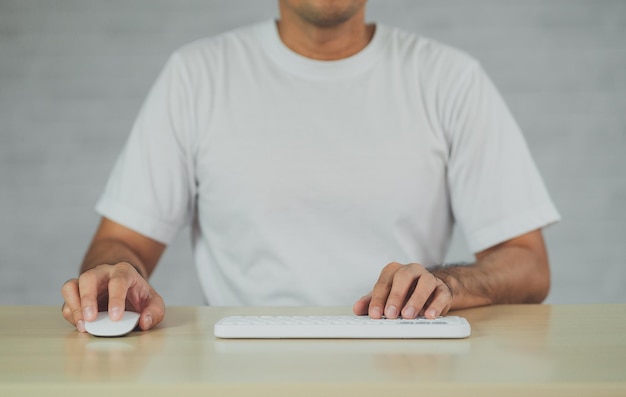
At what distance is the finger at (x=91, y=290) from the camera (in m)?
1.05

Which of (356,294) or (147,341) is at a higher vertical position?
(147,341)

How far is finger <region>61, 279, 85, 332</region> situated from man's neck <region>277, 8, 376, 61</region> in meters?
0.84

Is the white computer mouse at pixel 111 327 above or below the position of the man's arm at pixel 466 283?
above

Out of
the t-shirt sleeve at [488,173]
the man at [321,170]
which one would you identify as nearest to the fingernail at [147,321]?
the man at [321,170]

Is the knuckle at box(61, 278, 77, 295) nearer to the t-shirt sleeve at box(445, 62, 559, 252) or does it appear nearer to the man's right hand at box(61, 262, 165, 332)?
the man's right hand at box(61, 262, 165, 332)

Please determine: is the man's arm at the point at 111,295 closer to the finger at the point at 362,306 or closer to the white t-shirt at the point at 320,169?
the finger at the point at 362,306

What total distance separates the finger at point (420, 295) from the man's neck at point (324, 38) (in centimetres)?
77

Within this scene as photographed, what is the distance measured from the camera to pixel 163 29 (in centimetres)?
288

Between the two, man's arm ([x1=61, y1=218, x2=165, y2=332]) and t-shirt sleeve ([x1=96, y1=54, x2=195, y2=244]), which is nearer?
man's arm ([x1=61, y1=218, x2=165, y2=332])

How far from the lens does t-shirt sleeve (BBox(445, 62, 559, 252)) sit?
1683 mm

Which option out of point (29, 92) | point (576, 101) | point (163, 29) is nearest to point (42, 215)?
point (29, 92)

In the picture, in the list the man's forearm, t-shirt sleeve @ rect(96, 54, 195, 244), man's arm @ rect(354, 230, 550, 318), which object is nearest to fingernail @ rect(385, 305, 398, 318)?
man's arm @ rect(354, 230, 550, 318)

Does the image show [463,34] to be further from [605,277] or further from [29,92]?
[29,92]

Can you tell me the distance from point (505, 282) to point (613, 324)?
0.44 meters
